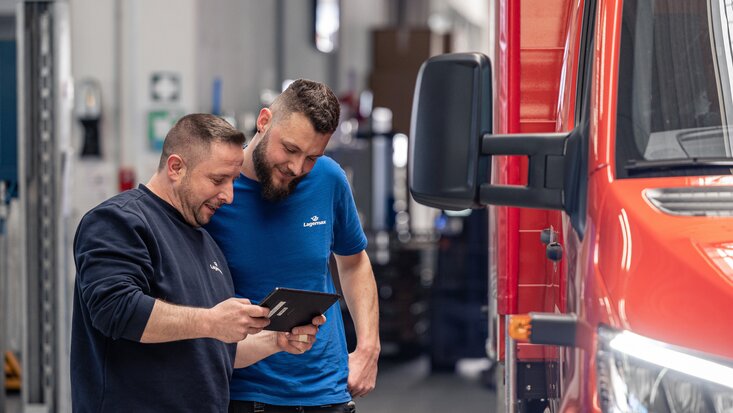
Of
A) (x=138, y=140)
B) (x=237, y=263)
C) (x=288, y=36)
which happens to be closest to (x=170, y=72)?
(x=138, y=140)

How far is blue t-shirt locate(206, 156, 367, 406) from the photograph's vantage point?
10.9 feet

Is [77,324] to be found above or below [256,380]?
above

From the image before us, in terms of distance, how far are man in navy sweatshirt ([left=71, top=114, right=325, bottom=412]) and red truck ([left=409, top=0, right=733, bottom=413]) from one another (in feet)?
2.23

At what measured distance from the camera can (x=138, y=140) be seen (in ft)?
29.9

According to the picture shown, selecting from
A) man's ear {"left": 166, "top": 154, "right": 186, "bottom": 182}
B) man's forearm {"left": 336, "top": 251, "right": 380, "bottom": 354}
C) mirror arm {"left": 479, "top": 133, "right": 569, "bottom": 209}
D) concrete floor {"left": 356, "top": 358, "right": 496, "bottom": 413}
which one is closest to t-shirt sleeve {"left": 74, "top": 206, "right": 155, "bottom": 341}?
man's ear {"left": 166, "top": 154, "right": 186, "bottom": 182}

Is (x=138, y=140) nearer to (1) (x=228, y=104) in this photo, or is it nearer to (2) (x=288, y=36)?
(1) (x=228, y=104)

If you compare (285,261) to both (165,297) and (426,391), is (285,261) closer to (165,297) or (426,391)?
(165,297)

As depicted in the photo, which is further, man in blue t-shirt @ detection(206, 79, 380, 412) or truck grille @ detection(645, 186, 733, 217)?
man in blue t-shirt @ detection(206, 79, 380, 412)

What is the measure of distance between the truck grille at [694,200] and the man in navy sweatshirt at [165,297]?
106cm

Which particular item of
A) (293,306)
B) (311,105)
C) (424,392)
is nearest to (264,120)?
(311,105)

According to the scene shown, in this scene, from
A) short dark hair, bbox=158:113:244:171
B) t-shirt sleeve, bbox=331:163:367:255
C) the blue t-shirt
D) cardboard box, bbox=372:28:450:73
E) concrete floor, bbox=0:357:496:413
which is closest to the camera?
short dark hair, bbox=158:113:244:171

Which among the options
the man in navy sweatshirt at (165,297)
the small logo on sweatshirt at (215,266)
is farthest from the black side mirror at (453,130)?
the small logo on sweatshirt at (215,266)

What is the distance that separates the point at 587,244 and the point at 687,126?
40cm

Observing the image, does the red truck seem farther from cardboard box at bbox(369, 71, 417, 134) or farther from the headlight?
cardboard box at bbox(369, 71, 417, 134)
